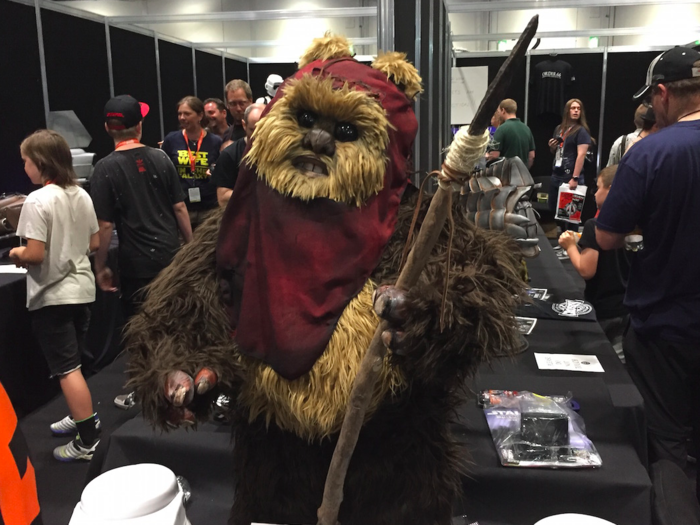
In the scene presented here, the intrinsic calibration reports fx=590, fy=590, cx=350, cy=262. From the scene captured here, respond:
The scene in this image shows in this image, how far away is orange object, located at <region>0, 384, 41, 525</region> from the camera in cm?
76

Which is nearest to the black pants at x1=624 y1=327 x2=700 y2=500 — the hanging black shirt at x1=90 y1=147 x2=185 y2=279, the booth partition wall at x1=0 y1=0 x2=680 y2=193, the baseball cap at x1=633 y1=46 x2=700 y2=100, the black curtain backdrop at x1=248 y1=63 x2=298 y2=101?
the baseball cap at x1=633 y1=46 x2=700 y2=100

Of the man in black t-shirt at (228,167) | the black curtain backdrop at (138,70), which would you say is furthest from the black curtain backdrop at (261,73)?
the man in black t-shirt at (228,167)

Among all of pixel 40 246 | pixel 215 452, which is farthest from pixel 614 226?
pixel 40 246

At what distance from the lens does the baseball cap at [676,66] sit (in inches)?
→ 61.6

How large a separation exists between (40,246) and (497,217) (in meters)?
1.61

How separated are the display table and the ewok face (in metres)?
0.67

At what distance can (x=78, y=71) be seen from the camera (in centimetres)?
373

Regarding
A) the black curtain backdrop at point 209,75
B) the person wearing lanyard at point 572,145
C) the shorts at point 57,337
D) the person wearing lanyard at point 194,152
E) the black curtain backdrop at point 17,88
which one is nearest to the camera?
the shorts at point 57,337

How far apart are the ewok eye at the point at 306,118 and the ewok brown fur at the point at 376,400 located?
0.73 feet

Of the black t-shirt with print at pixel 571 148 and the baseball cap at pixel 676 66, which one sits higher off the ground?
the baseball cap at pixel 676 66

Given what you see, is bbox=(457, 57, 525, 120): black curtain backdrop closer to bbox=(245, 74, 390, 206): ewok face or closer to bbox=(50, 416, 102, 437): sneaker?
bbox=(50, 416, 102, 437): sneaker

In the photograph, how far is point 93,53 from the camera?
3.87m

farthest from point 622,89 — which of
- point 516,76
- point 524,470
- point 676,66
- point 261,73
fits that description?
point 524,470

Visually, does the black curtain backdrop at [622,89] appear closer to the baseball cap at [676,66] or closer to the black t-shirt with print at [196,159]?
the black t-shirt with print at [196,159]
